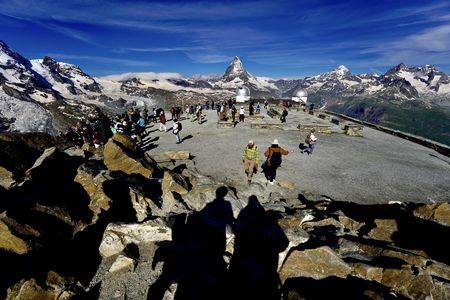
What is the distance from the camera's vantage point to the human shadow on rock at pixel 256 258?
620 cm

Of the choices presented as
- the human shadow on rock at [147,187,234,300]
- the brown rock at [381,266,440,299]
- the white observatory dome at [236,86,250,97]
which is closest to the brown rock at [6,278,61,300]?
the human shadow on rock at [147,187,234,300]

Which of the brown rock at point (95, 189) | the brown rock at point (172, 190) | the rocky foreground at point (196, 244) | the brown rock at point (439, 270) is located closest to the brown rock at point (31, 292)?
the rocky foreground at point (196, 244)

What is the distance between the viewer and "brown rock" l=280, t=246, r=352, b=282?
618cm

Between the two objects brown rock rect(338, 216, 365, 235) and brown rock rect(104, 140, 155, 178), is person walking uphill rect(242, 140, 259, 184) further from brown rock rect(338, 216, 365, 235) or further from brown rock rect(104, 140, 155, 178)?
brown rock rect(338, 216, 365, 235)

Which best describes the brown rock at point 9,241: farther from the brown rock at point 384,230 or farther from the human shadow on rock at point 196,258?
the brown rock at point 384,230

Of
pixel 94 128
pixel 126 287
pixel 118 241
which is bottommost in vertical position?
pixel 126 287

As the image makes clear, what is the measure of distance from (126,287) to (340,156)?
15262 mm

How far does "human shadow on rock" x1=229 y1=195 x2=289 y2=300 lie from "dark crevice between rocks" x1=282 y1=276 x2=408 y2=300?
542mm

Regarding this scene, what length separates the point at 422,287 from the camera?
543 centimetres

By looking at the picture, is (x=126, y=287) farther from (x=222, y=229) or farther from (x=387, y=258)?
(x=387, y=258)

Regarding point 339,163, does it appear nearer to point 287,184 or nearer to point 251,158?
point 287,184

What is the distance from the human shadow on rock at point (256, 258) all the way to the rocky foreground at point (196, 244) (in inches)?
1.0

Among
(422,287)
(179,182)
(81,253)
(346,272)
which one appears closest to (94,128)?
(179,182)

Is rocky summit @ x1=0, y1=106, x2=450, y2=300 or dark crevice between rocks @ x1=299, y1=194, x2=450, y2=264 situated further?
dark crevice between rocks @ x1=299, y1=194, x2=450, y2=264
